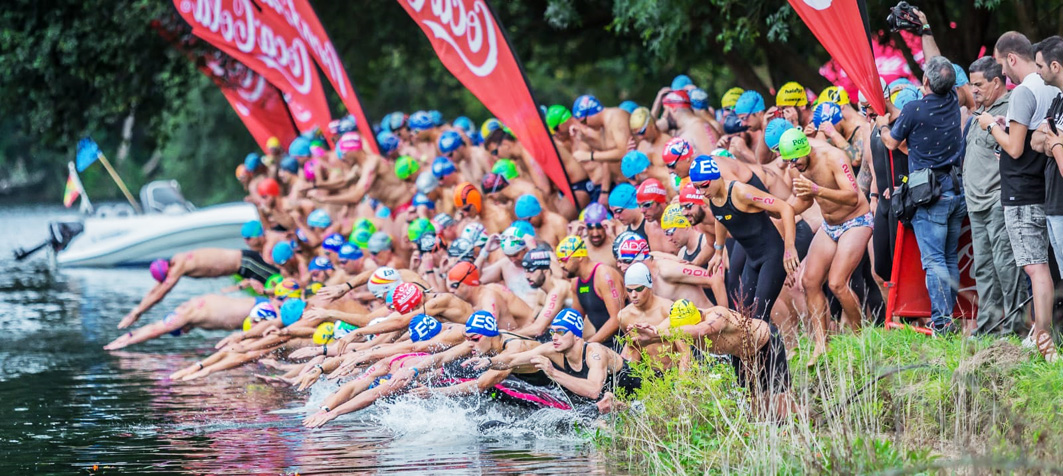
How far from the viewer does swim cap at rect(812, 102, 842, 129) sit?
1061cm

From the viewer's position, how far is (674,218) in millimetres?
10672

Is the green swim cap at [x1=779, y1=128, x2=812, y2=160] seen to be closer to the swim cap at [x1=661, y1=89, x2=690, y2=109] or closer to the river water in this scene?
the river water

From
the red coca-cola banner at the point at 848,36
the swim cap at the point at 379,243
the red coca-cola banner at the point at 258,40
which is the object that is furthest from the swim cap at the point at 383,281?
the red coca-cola banner at the point at 258,40

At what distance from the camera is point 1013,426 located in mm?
6418

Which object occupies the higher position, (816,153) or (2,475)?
(816,153)

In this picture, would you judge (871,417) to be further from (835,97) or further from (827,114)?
(835,97)

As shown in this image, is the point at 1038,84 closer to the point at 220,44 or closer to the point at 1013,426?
the point at 1013,426

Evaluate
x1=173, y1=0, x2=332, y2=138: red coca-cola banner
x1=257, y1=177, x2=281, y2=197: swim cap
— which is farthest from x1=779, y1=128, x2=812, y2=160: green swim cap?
x1=257, y1=177, x2=281, y2=197: swim cap

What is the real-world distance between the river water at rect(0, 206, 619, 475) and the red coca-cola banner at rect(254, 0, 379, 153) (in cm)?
383

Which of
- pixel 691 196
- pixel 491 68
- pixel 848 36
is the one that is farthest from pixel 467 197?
pixel 848 36

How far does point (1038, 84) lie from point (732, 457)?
293 cm

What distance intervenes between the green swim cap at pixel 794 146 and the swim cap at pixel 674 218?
4.12ft

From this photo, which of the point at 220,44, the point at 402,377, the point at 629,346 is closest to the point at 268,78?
the point at 220,44

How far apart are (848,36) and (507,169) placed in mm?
5077
